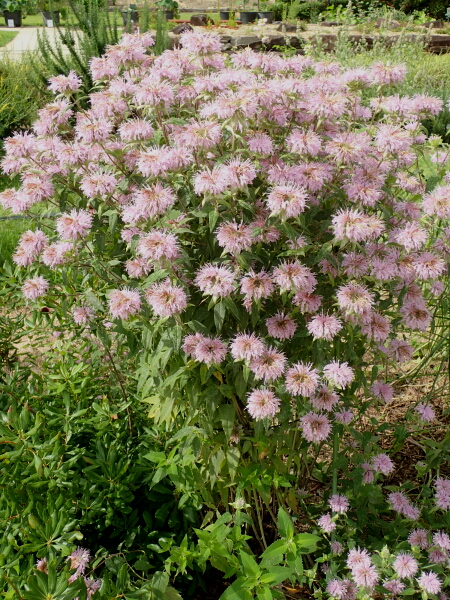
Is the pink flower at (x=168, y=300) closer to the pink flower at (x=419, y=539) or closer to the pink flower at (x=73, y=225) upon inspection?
the pink flower at (x=73, y=225)

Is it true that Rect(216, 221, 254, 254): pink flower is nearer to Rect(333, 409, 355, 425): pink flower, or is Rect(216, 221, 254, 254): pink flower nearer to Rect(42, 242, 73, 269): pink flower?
Rect(42, 242, 73, 269): pink flower

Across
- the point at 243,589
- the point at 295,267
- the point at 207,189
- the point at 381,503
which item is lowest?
the point at 381,503

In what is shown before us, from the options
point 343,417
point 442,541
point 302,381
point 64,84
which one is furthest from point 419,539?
point 64,84

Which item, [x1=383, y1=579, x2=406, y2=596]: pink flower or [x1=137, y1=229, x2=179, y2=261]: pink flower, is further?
[x1=383, y1=579, x2=406, y2=596]: pink flower

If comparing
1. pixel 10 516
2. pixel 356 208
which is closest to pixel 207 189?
pixel 356 208

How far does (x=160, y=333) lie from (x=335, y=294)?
0.50m

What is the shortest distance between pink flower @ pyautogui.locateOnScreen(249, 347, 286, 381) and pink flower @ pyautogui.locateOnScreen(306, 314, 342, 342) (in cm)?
11

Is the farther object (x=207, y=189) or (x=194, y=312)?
(x=194, y=312)

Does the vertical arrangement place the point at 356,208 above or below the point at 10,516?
above

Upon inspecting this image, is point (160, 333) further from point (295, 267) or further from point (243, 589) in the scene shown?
point (243, 589)

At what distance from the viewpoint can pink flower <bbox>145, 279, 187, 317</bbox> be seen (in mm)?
1510

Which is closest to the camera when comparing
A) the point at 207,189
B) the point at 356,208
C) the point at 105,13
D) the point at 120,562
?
the point at 207,189

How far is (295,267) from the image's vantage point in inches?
60.2

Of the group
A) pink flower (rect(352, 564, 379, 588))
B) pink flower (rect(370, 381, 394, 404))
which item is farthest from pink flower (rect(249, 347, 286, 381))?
pink flower (rect(352, 564, 379, 588))
